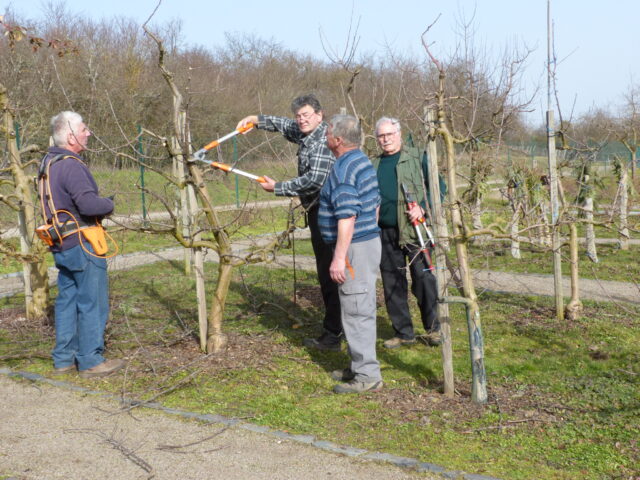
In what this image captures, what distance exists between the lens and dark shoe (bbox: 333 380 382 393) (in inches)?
181

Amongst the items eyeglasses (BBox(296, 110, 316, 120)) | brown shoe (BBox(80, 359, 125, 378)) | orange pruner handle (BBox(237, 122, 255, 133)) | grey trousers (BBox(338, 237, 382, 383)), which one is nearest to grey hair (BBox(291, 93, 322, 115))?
eyeglasses (BBox(296, 110, 316, 120))

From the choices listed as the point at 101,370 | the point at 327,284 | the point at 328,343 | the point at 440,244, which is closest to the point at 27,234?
the point at 101,370

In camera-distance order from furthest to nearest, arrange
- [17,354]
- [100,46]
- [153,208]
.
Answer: [100,46] < [153,208] < [17,354]

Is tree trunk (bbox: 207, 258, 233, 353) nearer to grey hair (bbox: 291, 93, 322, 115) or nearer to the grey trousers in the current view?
the grey trousers

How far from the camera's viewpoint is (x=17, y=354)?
562cm

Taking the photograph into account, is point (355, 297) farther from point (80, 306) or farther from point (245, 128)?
point (80, 306)

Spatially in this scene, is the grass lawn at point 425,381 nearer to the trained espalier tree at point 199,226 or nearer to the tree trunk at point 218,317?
the tree trunk at point 218,317

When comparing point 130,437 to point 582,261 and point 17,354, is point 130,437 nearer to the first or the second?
point 17,354

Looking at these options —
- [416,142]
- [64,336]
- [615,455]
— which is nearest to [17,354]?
[64,336]

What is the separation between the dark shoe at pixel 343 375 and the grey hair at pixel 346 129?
1.70 m

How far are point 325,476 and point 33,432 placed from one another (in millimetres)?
1920

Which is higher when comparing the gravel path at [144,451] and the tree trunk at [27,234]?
the tree trunk at [27,234]

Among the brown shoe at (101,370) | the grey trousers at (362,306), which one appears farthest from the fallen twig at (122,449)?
the grey trousers at (362,306)

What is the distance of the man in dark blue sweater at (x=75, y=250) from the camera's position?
4922mm
